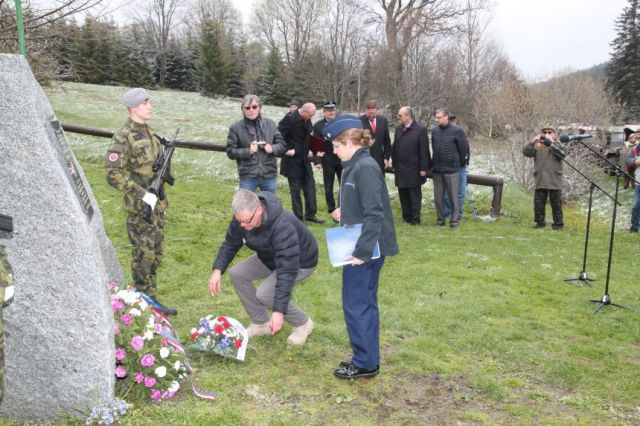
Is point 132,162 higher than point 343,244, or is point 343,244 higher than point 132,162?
point 132,162

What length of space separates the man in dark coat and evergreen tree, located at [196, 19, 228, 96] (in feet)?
96.0

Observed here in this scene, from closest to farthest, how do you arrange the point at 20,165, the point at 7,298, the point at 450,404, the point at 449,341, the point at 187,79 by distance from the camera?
the point at 7,298 < the point at 20,165 < the point at 450,404 < the point at 449,341 < the point at 187,79

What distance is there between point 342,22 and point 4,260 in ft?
103

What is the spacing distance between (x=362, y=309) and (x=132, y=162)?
8.36 feet

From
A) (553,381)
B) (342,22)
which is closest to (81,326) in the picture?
(553,381)

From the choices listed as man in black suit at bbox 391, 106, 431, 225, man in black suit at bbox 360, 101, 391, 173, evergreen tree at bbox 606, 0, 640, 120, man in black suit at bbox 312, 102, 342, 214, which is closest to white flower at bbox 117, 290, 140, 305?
man in black suit at bbox 312, 102, 342, 214

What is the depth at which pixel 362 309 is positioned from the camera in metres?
4.39

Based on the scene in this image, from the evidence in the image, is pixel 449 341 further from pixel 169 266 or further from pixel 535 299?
pixel 169 266

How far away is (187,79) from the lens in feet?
144

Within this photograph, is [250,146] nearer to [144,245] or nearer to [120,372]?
[144,245]

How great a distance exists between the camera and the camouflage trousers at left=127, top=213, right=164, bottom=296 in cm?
553

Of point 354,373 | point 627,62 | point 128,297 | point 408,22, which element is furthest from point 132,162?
point 627,62

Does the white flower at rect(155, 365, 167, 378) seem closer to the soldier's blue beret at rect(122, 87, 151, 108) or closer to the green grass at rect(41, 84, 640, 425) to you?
the green grass at rect(41, 84, 640, 425)

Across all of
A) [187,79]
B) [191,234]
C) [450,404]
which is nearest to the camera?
[450,404]
